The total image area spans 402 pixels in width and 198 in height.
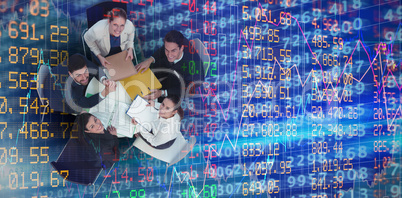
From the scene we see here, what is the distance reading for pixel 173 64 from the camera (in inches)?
95.8

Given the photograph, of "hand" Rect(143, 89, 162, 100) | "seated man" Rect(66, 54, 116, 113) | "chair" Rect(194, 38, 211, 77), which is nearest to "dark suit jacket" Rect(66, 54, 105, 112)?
"seated man" Rect(66, 54, 116, 113)

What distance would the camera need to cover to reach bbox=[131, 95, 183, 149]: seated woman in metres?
2.36

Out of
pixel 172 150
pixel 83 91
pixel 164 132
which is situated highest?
pixel 83 91

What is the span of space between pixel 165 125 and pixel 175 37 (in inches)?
19.7

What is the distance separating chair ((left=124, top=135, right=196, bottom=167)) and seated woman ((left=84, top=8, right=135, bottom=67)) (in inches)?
18.7

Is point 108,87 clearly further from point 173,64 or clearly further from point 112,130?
point 173,64

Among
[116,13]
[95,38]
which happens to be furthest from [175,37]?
[95,38]

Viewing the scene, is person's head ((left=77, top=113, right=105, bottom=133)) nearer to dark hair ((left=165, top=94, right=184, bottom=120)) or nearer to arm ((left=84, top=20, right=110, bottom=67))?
arm ((left=84, top=20, right=110, bottom=67))

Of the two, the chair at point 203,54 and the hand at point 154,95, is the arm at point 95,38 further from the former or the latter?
the chair at point 203,54

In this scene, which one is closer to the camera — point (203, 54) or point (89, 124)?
point (89, 124)

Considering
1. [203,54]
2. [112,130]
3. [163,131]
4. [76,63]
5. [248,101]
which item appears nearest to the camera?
[76,63]

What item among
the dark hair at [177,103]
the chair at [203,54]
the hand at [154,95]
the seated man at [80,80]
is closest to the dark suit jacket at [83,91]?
the seated man at [80,80]

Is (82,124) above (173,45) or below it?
below

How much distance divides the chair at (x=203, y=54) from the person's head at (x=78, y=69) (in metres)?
0.67
